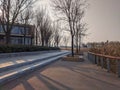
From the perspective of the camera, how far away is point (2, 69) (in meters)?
12.3

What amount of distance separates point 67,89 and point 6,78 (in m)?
2.84

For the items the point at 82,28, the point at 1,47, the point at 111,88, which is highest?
the point at 82,28

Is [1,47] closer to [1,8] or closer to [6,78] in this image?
[1,8]

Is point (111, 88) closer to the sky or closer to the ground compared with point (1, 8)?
closer to the ground

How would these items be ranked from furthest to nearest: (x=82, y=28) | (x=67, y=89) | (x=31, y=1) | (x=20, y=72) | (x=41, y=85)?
(x=82, y=28) < (x=31, y=1) < (x=20, y=72) < (x=41, y=85) < (x=67, y=89)

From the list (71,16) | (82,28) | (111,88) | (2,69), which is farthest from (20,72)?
(82,28)

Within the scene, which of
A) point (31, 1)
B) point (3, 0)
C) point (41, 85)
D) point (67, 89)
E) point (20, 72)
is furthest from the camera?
point (31, 1)

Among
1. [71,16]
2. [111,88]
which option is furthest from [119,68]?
[71,16]

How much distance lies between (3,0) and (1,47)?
7701 millimetres

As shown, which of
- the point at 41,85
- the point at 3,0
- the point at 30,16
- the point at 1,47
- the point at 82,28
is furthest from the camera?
the point at 82,28

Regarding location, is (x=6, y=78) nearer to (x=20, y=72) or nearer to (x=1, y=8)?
(x=20, y=72)

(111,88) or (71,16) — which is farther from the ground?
(71,16)

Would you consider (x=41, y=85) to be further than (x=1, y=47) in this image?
No

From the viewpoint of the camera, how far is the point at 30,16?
41.2 metres
